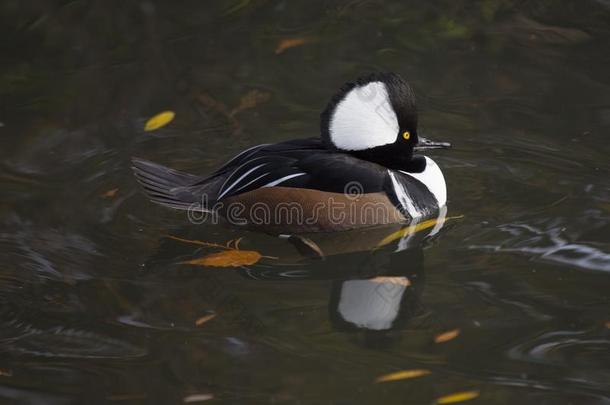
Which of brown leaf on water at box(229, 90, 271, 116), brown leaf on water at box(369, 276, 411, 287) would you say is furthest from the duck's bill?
brown leaf on water at box(229, 90, 271, 116)

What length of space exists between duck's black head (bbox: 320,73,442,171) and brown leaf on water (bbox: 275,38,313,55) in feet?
9.56

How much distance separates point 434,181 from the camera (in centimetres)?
686

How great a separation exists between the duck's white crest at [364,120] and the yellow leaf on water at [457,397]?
2.35m

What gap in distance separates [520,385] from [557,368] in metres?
0.28

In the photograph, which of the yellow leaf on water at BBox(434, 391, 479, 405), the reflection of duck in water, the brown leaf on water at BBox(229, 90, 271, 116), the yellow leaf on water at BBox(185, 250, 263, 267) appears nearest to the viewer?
the yellow leaf on water at BBox(434, 391, 479, 405)

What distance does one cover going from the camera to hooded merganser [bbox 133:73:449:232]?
651cm

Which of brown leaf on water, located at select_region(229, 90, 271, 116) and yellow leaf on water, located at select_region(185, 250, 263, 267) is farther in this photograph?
brown leaf on water, located at select_region(229, 90, 271, 116)

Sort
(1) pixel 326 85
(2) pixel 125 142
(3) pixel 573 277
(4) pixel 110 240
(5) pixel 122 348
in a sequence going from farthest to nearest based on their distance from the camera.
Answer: (1) pixel 326 85 < (2) pixel 125 142 < (4) pixel 110 240 < (3) pixel 573 277 < (5) pixel 122 348

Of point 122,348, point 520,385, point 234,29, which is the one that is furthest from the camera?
point 234,29

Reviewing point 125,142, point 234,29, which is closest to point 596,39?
point 234,29

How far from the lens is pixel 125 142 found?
7.95 m

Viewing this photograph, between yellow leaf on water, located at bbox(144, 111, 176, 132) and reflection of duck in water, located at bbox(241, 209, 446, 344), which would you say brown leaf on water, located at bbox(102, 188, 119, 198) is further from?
reflection of duck in water, located at bbox(241, 209, 446, 344)

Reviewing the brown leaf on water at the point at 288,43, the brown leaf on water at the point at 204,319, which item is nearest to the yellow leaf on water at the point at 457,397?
the brown leaf on water at the point at 204,319

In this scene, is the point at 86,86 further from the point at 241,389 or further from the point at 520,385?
the point at 520,385
